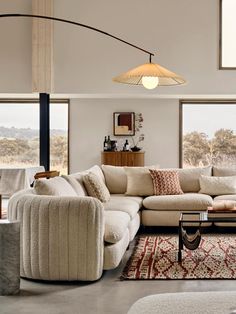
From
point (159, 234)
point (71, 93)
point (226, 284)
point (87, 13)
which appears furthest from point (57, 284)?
point (87, 13)

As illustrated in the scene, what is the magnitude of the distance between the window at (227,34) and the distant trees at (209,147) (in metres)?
1.75

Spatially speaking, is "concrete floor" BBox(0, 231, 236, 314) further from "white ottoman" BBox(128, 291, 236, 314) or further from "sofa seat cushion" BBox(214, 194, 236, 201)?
"sofa seat cushion" BBox(214, 194, 236, 201)

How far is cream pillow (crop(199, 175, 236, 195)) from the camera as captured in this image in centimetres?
641

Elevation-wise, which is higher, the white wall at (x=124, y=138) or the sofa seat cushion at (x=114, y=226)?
the white wall at (x=124, y=138)

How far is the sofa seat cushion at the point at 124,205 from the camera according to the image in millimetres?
5064

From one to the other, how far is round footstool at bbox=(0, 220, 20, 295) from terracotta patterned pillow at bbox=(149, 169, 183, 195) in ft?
10.5

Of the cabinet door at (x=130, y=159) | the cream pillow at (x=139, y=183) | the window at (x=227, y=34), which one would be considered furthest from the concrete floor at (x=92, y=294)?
the window at (x=227, y=34)

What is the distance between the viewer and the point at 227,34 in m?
8.83

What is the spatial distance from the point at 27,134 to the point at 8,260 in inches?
283

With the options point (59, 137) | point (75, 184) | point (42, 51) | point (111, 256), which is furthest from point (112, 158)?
point (111, 256)

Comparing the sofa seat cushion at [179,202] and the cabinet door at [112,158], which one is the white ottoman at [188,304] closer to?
the sofa seat cushion at [179,202]

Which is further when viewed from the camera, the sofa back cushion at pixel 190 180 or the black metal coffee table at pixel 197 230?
the sofa back cushion at pixel 190 180

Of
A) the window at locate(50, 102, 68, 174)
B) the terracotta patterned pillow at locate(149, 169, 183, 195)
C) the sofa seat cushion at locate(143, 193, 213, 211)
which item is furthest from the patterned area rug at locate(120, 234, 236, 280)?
the window at locate(50, 102, 68, 174)

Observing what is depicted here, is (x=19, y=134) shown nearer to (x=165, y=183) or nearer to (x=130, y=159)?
(x=130, y=159)
